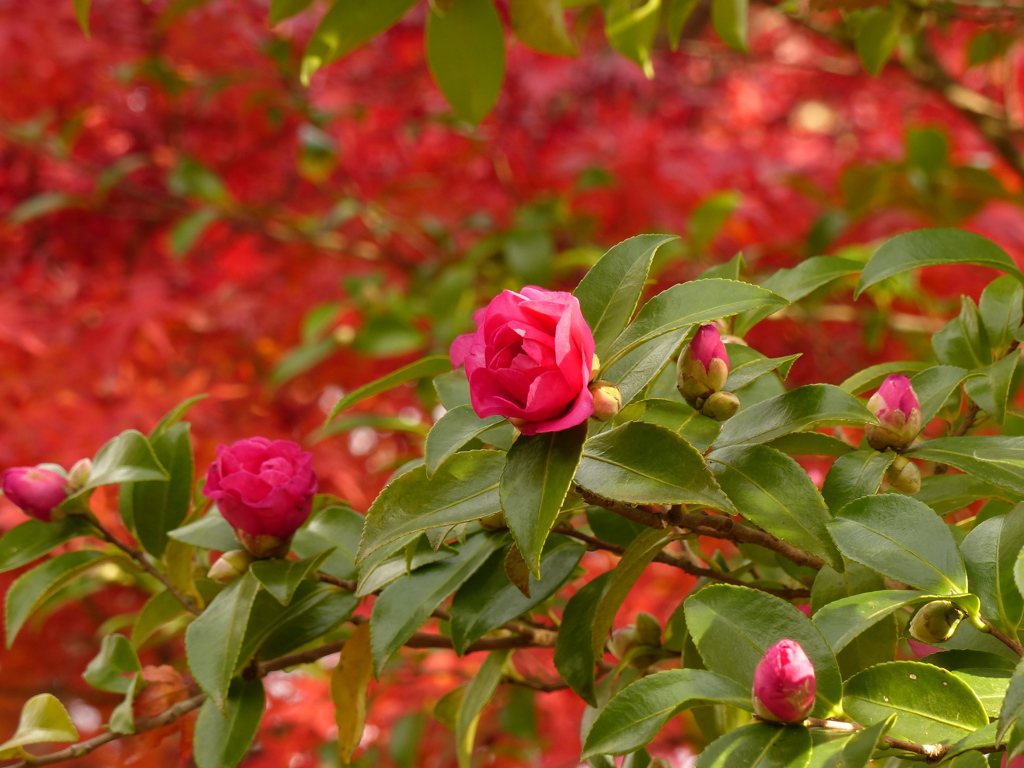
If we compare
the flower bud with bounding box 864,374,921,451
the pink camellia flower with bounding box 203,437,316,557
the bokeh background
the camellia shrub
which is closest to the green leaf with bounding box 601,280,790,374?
the camellia shrub

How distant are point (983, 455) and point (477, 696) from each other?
43 cm

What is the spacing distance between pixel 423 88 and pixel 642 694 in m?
2.27

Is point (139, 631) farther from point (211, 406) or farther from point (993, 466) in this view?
point (211, 406)

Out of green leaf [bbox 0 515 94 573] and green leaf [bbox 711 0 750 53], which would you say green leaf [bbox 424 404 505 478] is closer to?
green leaf [bbox 0 515 94 573]

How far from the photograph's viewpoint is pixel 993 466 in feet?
1.63

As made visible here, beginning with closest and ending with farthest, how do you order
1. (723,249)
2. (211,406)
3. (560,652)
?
(560,652)
(211,406)
(723,249)

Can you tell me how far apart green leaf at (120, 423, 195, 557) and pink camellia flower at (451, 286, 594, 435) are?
0.40 meters

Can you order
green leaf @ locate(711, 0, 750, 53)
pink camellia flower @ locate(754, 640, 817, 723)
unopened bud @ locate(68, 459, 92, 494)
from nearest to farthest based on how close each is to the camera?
pink camellia flower @ locate(754, 640, 817, 723), unopened bud @ locate(68, 459, 92, 494), green leaf @ locate(711, 0, 750, 53)

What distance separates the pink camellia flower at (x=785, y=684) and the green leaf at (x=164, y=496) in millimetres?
518

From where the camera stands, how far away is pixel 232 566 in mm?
650

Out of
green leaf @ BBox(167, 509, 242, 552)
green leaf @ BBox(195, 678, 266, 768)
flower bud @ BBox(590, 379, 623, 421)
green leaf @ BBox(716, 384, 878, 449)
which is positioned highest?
flower bud @ BBox(590, 379, 623, 421)

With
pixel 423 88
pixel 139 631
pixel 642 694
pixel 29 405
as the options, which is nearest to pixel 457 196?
pixel 423 88

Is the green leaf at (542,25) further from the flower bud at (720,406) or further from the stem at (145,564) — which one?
the stem at (145,564)

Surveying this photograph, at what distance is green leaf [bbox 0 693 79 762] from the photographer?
2.04 feet
